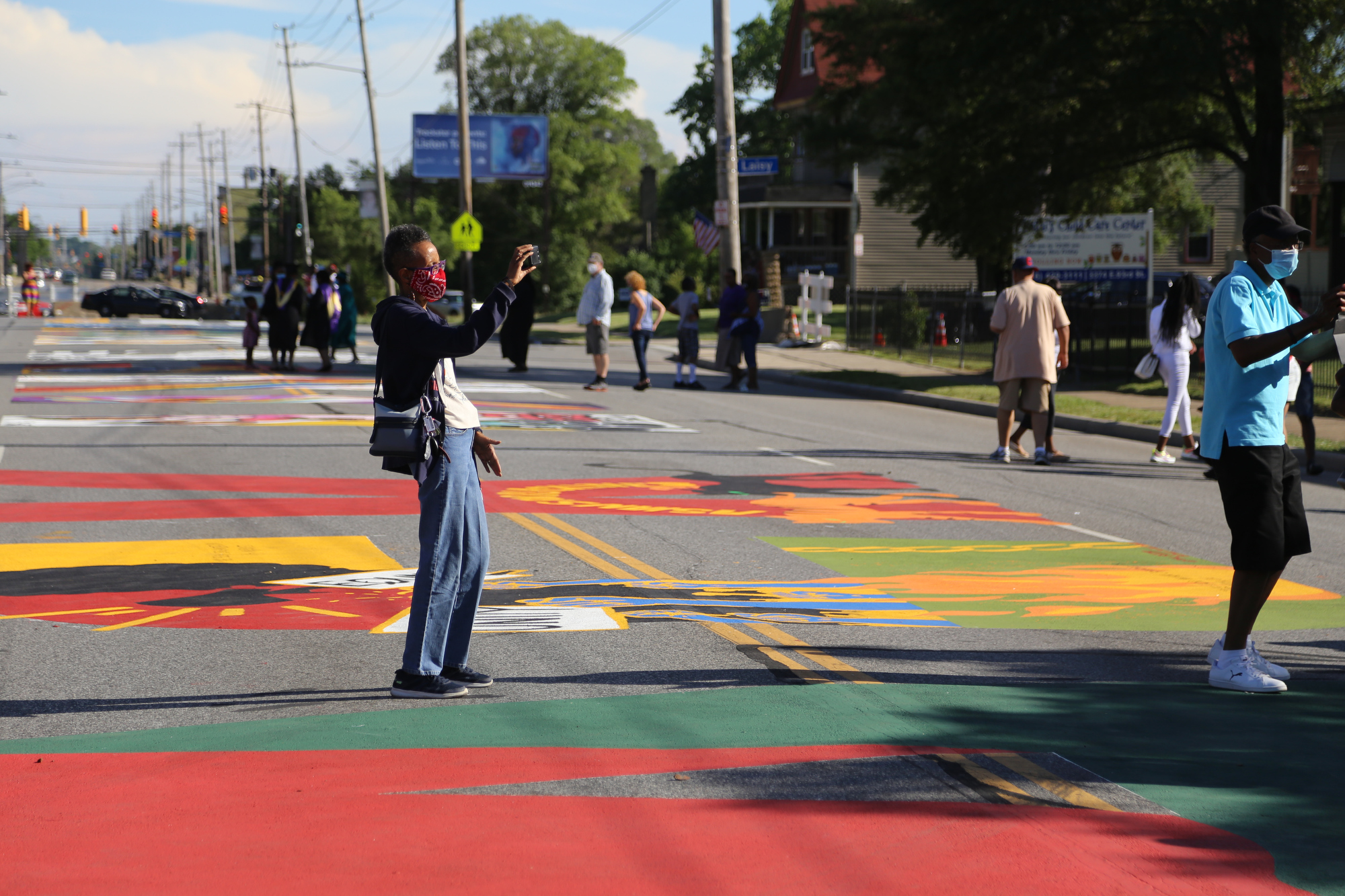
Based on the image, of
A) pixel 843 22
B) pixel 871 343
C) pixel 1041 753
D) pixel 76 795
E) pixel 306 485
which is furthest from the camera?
pixel 871 343

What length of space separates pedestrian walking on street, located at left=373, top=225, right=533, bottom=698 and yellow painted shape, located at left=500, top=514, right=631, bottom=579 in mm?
2640

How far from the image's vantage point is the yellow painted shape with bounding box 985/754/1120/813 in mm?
4344

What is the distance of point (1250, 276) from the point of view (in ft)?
19.0

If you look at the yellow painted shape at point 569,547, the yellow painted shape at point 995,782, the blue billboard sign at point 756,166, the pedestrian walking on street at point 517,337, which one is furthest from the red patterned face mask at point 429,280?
the blue billboard sign at point 756,166

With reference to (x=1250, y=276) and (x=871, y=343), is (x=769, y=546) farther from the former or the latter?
(x=871, y=343)

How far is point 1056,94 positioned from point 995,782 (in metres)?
20.4

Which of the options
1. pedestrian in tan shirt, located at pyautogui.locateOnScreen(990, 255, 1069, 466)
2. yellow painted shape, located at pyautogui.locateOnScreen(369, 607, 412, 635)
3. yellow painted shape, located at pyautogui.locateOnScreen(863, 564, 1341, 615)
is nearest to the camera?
yellow painted shape, located at pyautogui.locateOnScreen(369, 607, 412, 635)

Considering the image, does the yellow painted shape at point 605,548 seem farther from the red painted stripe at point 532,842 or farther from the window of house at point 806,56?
the window of house at point 806,56

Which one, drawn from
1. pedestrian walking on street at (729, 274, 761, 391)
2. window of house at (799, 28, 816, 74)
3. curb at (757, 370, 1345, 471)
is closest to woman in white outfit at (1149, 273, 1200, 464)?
curb at (757, 370, 1345, 471)

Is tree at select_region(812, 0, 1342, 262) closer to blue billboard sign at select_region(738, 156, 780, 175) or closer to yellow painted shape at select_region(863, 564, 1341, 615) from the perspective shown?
blue billboard sign at select_region(738, 156, 780, 175)

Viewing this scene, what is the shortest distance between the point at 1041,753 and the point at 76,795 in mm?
3246

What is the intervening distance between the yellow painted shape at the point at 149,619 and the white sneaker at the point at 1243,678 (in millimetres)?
4983

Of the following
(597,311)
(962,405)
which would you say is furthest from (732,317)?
(962,405)

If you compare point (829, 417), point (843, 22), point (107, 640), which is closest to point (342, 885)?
point (107, 640)
